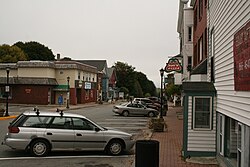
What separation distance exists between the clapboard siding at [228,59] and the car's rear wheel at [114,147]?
3769 millimetres

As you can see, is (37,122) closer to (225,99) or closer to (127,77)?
(225,99)

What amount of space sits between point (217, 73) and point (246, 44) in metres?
4.60

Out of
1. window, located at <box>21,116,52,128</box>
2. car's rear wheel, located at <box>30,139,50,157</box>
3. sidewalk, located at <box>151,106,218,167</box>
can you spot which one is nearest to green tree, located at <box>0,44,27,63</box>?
sidewalk, located at <box>151,106,218,167</box>

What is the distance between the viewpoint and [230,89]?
30.2ft

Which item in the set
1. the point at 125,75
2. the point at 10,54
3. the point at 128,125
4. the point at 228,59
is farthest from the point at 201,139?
the point at 125,75

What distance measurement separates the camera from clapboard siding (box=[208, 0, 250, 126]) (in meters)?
7.38

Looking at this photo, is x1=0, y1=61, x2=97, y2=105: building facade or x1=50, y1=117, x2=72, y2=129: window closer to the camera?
x1=50, y1=117, x2=72, y2=129: window

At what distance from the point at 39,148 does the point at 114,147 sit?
2593 mm

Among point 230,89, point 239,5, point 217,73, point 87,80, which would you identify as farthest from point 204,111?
point 87,80

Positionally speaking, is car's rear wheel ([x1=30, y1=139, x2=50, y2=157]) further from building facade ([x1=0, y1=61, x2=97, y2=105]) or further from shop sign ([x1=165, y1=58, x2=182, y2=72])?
building facade ([x1=0, y1=61, x2=97, y2=105])

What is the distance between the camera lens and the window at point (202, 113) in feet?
39.8

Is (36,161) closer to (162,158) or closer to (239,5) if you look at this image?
(162,158)

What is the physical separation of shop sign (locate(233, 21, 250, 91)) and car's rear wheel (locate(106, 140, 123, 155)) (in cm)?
598

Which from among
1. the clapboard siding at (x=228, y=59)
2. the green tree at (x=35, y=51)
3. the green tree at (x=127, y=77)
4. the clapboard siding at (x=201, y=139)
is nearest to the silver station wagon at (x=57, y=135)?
the clapboard siding at (x=201, y=139)
